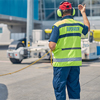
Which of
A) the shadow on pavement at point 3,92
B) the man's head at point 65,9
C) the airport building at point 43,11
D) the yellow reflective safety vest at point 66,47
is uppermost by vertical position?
the airport building at point 43,11

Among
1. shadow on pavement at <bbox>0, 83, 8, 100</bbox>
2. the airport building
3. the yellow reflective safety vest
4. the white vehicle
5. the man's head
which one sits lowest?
shadow on pavement at <bbox>0, 83, 8, 100</bbox>

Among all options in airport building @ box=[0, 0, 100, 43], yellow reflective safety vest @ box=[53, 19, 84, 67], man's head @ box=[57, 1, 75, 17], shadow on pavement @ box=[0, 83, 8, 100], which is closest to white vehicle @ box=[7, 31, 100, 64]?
shadow on pavement @ box=[0, 83, 8, 100]

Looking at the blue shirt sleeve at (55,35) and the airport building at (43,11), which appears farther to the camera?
the airport building at (43,11)

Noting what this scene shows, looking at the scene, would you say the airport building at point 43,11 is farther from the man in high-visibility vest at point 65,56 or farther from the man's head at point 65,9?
the man in high-visibility vest at point 65,56

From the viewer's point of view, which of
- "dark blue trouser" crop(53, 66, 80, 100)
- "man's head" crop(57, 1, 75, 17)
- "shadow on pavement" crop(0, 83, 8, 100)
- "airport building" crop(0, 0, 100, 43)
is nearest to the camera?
"dark blue trouser" crop(53, 66, 80, 100)

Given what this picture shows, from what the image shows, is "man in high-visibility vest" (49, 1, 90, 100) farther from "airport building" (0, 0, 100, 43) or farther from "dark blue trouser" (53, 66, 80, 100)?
"airport building" (0, 0, 100, 43)

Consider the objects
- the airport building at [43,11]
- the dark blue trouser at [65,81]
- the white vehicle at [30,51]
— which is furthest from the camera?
the airport building at [43,11]

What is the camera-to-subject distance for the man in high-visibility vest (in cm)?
391

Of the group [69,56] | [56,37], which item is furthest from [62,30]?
[69,56]

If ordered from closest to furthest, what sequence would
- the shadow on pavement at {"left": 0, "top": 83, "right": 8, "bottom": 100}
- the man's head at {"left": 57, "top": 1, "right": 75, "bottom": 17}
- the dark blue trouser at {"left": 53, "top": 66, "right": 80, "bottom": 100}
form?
the dark blue trouser at {"left": 53, "top": 66, "right": 80, "bottom": 100}, the man's head at {"left": 57, "top": 1, "right": 75, "bottom": 17}, the shadow on pavement at {"left": 0, "top": 83, "right": 8, "bottom": 100}

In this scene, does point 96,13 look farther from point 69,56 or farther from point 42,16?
point 69,56

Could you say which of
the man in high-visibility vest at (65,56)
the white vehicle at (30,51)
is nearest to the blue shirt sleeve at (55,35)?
the man in high-visibility vest at (65,56)

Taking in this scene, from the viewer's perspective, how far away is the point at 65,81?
3.92 m

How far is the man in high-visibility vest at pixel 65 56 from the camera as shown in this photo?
154 inches
